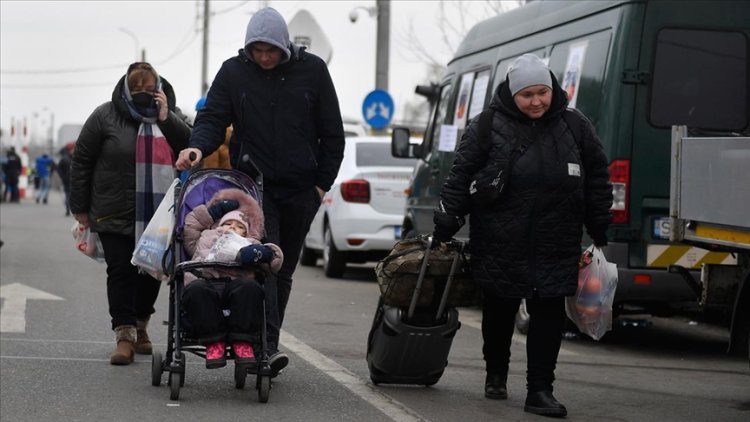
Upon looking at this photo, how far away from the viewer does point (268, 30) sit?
7691mm

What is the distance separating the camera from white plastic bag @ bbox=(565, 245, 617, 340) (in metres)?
7.48

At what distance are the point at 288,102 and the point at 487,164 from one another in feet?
3.87

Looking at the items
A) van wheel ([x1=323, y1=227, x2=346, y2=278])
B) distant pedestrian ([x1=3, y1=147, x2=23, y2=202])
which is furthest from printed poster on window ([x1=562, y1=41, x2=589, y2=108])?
distant pedestrian ([x1=3, y1=147, x2=23, y2=202])

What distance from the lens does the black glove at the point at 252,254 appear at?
7.21m

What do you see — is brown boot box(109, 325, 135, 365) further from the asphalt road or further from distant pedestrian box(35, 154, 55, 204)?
distant pedestrian box(35, 154, 55, 204)

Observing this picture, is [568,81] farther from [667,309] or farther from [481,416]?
[481,416]

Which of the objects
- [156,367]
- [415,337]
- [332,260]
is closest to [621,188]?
[415,337]

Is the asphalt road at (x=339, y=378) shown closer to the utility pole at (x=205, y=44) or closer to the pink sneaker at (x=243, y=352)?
the pink sneaker at (x=243, y=352)

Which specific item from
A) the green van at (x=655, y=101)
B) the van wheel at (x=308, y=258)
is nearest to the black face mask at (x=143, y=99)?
the green van at (x=655, y=101)

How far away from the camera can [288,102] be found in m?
7.87

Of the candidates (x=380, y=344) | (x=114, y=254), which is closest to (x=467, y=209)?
(x=380, y=344)

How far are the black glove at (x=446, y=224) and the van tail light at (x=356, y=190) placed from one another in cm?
918

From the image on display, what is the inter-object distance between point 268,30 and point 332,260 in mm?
9677

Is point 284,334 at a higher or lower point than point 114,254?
lower
